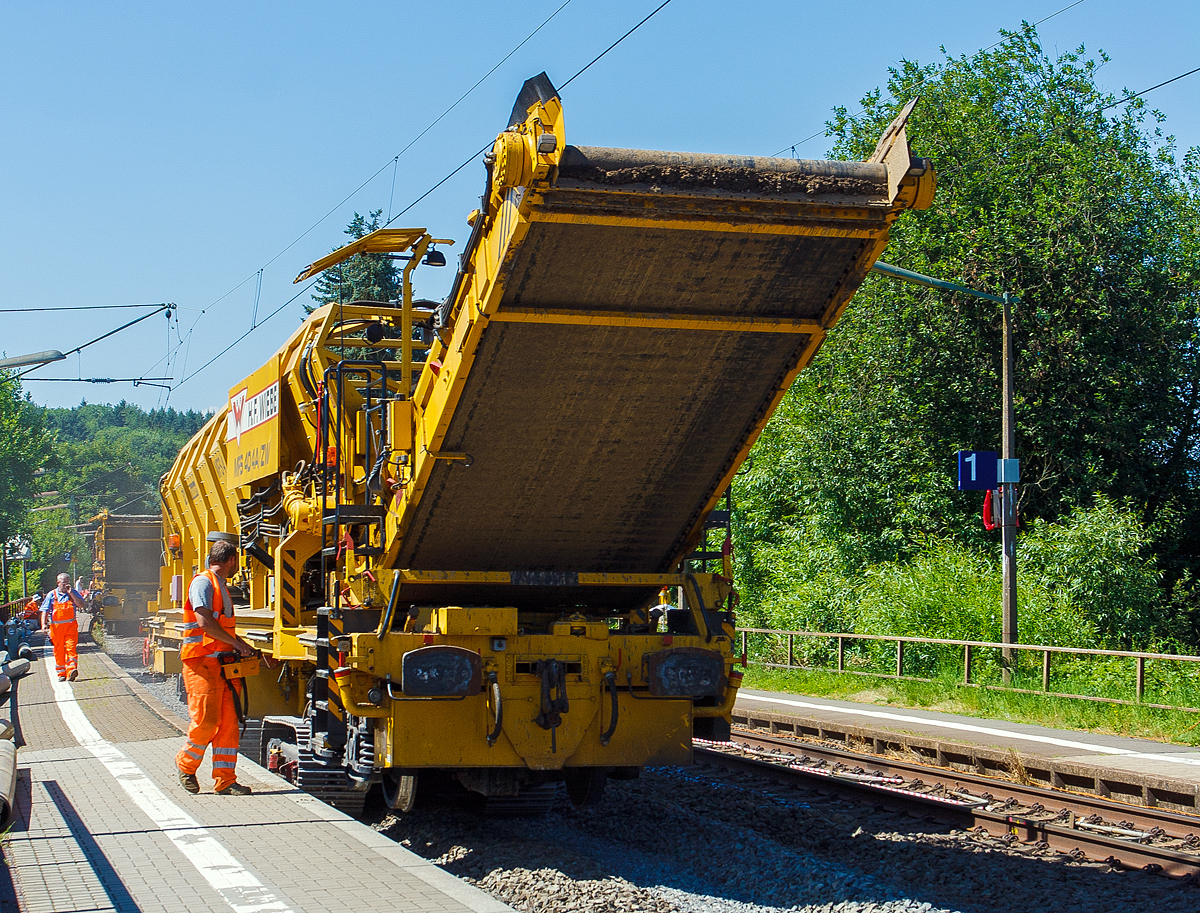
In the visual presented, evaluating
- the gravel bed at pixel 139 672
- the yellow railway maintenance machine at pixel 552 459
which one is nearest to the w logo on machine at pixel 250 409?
the yellow railway maintenance machine at pixel 552 459

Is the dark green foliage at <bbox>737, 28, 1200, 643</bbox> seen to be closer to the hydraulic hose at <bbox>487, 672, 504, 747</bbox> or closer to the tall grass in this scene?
the tall grass

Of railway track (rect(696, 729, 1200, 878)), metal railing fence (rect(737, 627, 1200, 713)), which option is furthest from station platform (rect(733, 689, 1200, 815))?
metal railing fence (rect(737, 627, 1200, 713))

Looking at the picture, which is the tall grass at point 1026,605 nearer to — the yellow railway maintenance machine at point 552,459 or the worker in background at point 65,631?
the yellow railway maintenance machine at point 552,459

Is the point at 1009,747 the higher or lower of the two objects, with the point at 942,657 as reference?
lower

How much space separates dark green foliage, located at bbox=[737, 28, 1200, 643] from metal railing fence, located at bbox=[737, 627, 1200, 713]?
1985 millimetres

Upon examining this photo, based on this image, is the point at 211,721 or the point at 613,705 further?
the point at 211,721

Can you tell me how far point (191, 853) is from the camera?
20.5 ft

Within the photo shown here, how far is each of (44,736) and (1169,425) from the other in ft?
70.4

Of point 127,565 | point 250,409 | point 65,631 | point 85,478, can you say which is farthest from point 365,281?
point 85,478

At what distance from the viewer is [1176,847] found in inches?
311

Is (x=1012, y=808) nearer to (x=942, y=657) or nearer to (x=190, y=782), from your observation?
(x=190, y=782)

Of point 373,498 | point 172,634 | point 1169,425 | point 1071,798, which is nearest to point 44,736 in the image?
point 172,634

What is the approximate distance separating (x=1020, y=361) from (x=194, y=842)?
21.6 metres

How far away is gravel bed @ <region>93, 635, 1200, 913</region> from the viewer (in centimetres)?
649
